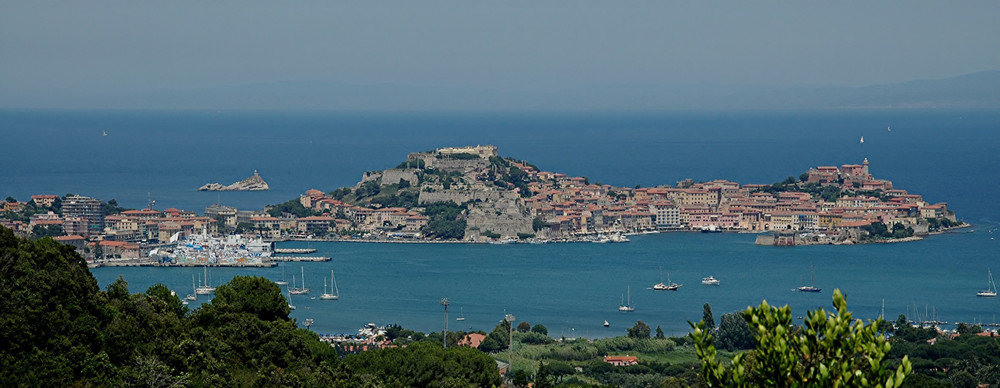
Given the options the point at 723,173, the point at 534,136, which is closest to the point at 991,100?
the point at 534,136

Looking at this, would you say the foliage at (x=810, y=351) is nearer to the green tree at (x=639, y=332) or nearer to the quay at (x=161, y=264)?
the green tree at (x=639, y=332)

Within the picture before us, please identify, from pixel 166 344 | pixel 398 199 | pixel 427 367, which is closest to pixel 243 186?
pixel 398 199

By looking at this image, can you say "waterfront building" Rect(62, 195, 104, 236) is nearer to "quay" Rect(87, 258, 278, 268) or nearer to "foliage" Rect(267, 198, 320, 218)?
"quay" Rect(87, 258, 278, 268)

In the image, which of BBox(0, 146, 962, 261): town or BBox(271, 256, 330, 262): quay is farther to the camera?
BBox(0, 146, 962, 261): town

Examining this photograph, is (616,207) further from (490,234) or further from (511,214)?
(490,234)

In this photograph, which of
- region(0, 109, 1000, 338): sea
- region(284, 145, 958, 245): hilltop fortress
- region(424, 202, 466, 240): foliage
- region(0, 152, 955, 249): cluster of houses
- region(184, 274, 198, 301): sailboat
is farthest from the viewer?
region(284, 145, 958, 245): hilltop fortress

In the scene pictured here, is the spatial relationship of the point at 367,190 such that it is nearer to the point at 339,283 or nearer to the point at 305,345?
the point at 339,283

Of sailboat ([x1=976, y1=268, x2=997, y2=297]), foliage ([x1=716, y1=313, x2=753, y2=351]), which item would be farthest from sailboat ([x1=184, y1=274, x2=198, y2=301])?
sailboat ([x1=976, y1=268, x2=997, y2=297])
